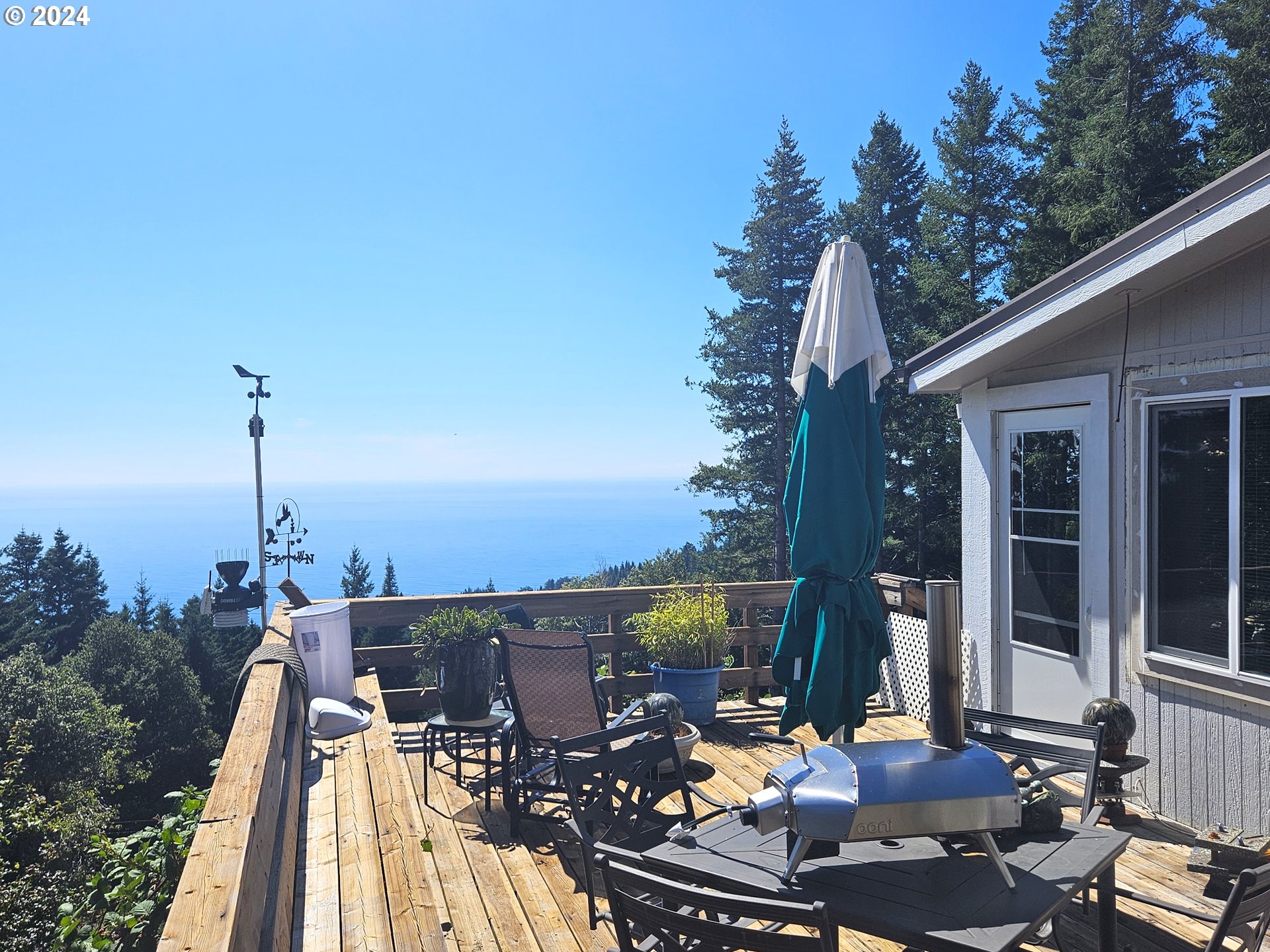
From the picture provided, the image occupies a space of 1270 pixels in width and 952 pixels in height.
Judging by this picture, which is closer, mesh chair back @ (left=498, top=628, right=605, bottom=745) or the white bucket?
mesh chair back @ (left=498, top=628, right=605, bottom=745)

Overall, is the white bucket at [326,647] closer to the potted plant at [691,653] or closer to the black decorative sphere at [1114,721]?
the potted plant at [691,653]

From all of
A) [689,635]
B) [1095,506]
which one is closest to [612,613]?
[689,635]

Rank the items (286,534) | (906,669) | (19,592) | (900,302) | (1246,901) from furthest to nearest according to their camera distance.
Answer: (19,592) → (900,302) → (286,534) → (906,669) → (1246,901)

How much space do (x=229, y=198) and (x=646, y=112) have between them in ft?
105

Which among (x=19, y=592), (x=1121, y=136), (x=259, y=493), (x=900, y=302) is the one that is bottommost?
(x=19, y=592)

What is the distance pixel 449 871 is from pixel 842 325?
2805 mm

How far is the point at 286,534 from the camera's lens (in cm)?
959

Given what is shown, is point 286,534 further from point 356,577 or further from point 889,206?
point 356,577

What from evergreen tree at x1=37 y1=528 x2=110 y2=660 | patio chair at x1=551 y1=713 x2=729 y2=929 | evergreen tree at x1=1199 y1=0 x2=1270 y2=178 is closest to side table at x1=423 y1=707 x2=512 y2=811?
patio chair at x1=551 y1=713 x2=729 y2=929

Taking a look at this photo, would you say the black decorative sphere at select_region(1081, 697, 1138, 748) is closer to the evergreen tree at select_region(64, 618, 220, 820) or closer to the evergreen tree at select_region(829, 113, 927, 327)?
the evergreen tree at select_region(829, 113, 927, 327)

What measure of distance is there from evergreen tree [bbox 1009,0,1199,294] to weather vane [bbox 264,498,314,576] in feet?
53.0

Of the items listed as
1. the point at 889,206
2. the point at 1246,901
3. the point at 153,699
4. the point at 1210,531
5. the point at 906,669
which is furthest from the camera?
the point at 153,699

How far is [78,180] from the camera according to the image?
46469mm

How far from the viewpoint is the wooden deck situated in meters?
2.84
